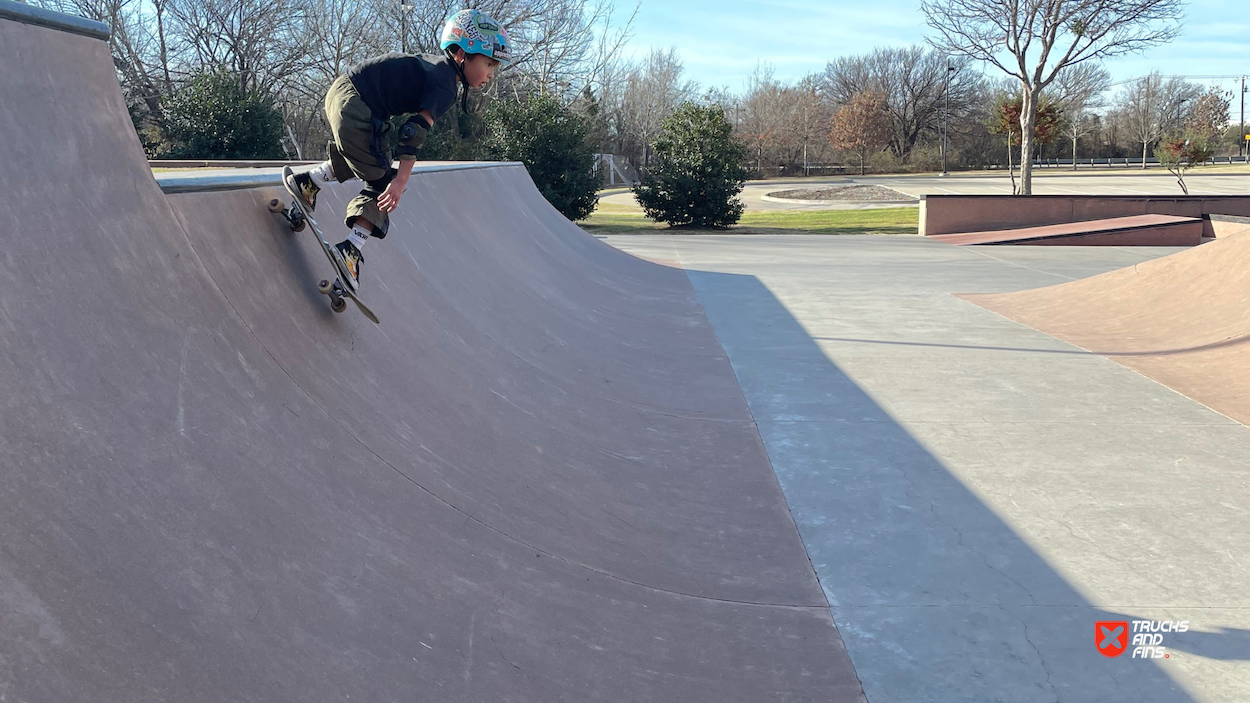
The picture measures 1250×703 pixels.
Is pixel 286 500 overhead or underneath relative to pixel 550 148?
underneath

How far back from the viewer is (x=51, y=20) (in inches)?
99.3

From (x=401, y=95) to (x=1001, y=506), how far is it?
3400 millimetres

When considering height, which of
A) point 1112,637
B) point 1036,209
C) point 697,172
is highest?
point 697,172

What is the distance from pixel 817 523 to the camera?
4.07 m

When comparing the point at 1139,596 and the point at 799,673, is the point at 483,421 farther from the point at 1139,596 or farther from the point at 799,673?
the point at 1139,596

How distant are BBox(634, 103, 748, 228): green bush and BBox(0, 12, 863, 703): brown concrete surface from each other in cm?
1888

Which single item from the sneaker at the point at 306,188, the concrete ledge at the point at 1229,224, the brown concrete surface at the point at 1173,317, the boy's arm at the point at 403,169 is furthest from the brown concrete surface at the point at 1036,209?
the sneaker at the point at 306,188

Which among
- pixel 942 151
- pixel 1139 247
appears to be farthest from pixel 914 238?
pixel 942 151

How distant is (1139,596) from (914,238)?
736 inches

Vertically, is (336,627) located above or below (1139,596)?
above

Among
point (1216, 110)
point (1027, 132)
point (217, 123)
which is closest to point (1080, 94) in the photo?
point (1216, 110)

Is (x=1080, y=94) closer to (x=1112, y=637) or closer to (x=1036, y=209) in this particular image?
(x=1036, y=209)

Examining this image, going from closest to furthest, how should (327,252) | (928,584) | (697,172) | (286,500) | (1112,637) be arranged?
(286,500) < (1112,637) < (928,584) < (327,252) < (697,172)

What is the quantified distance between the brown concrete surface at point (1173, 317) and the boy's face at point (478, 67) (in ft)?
16.8
